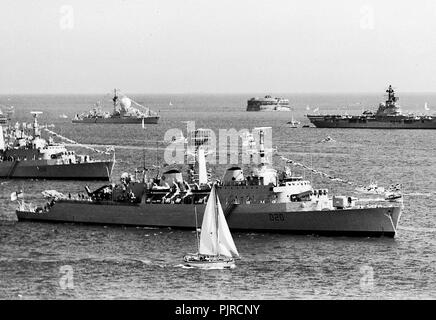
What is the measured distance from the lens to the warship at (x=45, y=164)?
8675 centimetres

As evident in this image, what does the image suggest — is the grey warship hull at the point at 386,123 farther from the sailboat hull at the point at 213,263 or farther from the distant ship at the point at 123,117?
the sailboat hull at the point at 213,263

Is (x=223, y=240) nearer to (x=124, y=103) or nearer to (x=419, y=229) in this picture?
(x=419, y=229)

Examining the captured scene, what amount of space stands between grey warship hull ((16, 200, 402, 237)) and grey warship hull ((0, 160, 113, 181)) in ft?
93.6

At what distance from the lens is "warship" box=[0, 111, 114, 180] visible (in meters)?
86.8

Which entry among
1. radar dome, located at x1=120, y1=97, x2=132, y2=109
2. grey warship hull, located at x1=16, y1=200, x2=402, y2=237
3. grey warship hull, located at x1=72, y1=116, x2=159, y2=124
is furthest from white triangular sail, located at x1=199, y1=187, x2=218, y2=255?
radar dome, located at x1=120, y1=97, x2=132, y2=109

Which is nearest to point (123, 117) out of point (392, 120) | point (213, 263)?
point (392, 120)

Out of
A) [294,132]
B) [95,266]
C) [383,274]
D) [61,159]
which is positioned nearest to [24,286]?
[95,266]

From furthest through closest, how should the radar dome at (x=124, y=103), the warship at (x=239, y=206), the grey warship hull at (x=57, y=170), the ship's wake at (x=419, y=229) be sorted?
1. the radar dome at (x=124, y=103)
2. the grey warship hull at (x=57, y=170)
3. the ship's wake at (x=419, y=229)
4. the warship at (x=239, y=206)

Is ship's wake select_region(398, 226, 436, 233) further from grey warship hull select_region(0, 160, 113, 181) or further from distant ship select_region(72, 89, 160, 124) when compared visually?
distant ship select_region(72, 89, 160, 124)

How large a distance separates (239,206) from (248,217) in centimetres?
89

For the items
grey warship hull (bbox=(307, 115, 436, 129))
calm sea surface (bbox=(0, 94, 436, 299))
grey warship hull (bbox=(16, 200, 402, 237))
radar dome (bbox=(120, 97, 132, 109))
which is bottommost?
calm sea surface (bbox=(0, 94, 436, 299))

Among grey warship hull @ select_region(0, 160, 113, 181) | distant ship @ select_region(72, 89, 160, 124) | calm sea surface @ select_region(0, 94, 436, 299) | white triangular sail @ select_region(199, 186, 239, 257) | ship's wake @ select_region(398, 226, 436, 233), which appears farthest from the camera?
distant ship @ select_region(72, 89, 160, 124)

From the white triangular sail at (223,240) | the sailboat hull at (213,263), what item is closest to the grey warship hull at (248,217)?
the white triangular sail at (223,240)
